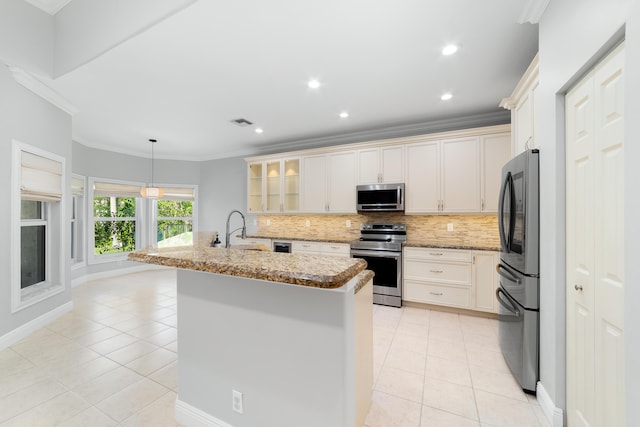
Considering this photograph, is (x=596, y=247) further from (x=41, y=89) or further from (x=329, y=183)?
(x=41, y=89)

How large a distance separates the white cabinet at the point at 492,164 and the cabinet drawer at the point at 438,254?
A: 0.67 m

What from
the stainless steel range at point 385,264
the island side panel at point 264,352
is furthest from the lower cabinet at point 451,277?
the island side panel at point 264,352

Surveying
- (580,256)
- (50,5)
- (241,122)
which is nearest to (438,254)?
(580,256)

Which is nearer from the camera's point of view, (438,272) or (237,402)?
(237,402)

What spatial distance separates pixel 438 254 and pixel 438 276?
0.29m

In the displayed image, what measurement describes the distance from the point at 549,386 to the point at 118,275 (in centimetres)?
692

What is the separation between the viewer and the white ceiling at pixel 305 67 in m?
1.94

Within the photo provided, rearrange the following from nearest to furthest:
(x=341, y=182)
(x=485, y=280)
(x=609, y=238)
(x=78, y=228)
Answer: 1. (x=609, y=238)
2. (x=485, y=280)
3. (x=341, y=182)
4. (x=78, y=228)

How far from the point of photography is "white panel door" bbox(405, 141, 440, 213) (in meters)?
3.80

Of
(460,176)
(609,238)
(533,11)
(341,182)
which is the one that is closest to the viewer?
(609,238)

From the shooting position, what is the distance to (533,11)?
1837 millimetres

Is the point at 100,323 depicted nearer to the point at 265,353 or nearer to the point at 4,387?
the point at 4,387

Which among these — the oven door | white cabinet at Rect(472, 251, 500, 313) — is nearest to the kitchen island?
the oven door

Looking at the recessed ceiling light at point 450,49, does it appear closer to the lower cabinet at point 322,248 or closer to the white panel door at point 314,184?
the white panel door at point 314,184
